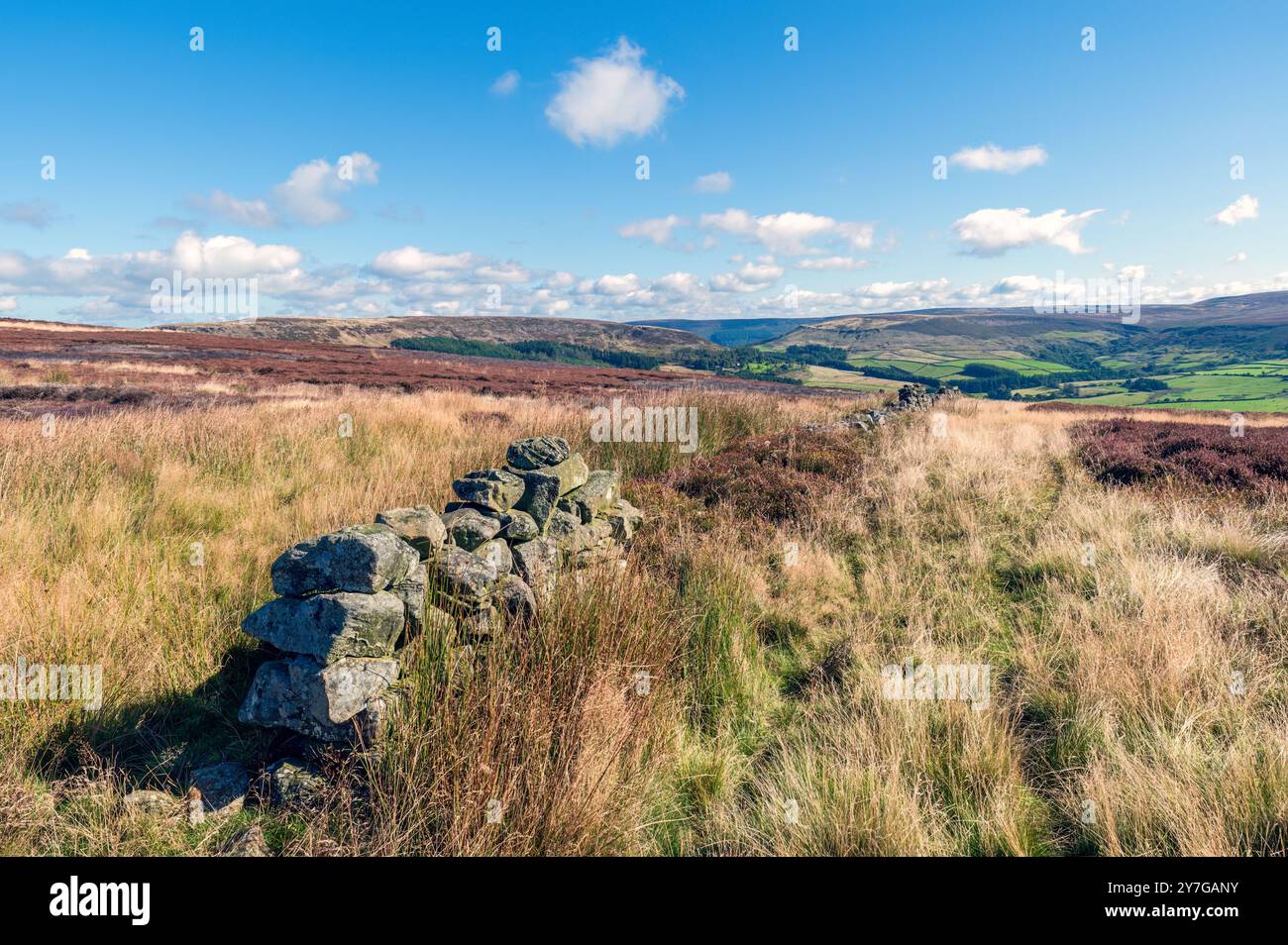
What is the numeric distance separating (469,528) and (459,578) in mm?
562

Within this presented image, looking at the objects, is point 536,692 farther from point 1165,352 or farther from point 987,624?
point 1165,352

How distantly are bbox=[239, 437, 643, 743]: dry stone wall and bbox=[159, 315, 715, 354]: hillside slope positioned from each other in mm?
97669

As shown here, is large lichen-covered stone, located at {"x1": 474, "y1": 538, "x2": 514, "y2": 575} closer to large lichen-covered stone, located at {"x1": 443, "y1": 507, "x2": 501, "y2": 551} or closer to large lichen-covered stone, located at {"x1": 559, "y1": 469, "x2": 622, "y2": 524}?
large lichen-covered stone, located at {"x1": 443, "y1": 507, "x2": 501, "y2": 551}

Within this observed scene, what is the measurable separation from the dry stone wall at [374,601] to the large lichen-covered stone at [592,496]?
3.08 feet

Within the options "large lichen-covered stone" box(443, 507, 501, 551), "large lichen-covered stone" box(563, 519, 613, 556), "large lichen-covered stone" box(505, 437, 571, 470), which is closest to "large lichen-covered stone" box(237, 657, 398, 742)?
"large lichen-covered stone" box(443, 507, 501, 551)

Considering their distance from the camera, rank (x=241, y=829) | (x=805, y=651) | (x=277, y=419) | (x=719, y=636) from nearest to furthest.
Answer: (x=241, y=829) < (x=719, y=636) < (x=805, y=651) < (x=277, y=419)

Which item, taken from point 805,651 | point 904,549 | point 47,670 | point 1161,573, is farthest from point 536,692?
point 1161,573

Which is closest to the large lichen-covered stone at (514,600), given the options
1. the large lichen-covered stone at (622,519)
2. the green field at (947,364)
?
the large lichen-covered stone at (622,519)

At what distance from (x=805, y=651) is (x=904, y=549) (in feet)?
8.18

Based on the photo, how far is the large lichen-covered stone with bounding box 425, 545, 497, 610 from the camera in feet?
11.1

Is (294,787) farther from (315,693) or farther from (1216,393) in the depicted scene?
(1216,393)

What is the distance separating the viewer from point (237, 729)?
305 centimetres

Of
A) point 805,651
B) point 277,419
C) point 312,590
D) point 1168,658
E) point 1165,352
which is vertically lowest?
point 805,651

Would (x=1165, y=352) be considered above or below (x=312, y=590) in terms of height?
above
